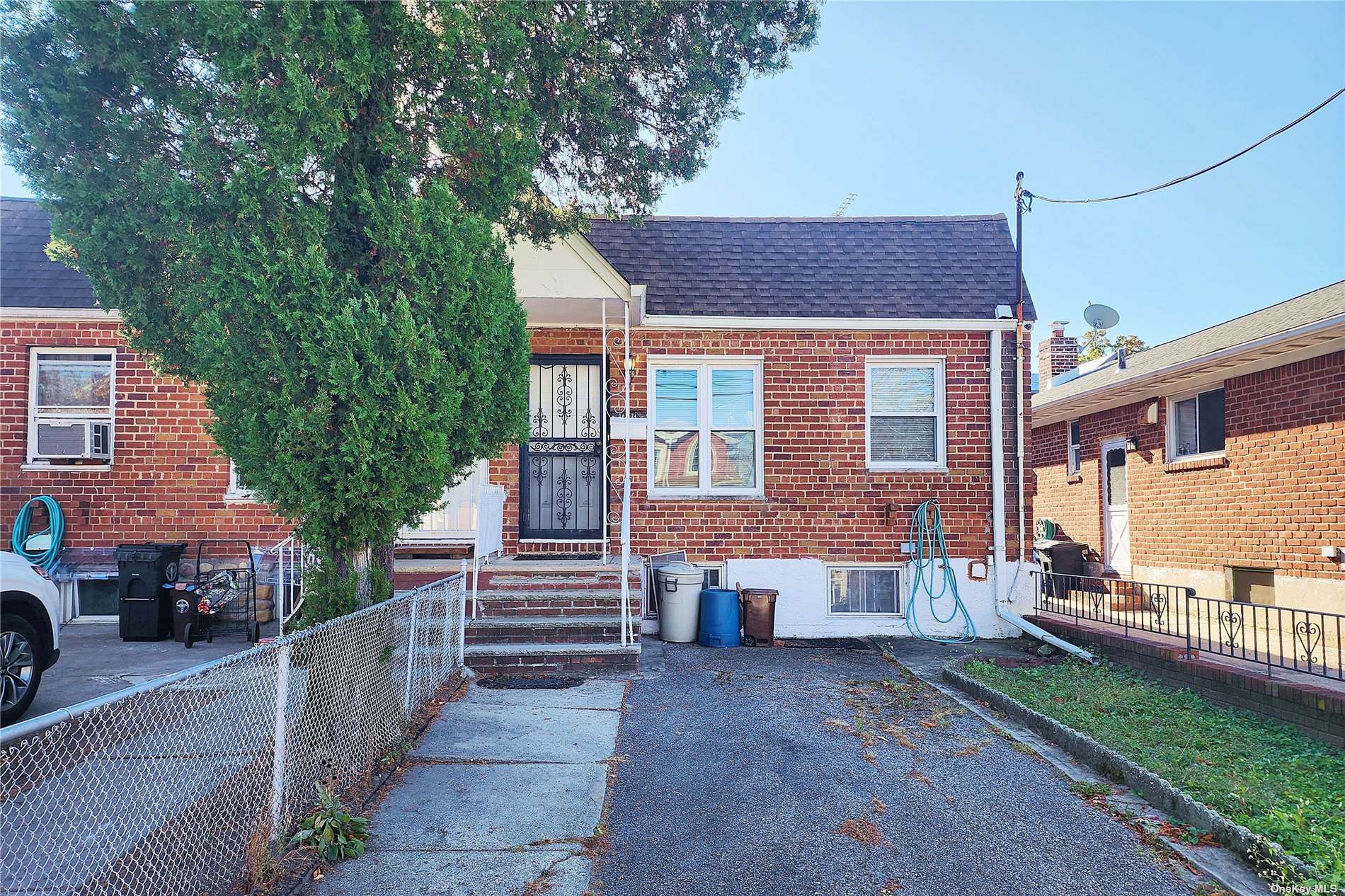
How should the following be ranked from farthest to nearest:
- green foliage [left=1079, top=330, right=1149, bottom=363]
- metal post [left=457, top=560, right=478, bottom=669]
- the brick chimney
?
green foliage [left=1079, top=330, right=1149, bottom=363]
the brick chimney
metal post [left=457, top=560, right=478, bottom=669]

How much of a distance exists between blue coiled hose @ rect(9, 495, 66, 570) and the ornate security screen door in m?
5.39

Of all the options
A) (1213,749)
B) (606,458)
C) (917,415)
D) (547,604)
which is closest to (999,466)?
(917,415)

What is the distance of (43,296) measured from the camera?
9734 mm

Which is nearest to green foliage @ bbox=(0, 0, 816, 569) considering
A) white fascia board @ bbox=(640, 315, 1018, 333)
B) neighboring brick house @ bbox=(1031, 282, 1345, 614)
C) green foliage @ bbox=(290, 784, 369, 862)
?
green foliage @ bbox=(290, 784, 369, 862)

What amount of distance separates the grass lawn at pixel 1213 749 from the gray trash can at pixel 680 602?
3.04 m

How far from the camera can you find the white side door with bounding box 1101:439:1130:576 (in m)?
13.5

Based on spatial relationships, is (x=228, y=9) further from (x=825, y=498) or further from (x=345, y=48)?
(x=825, y=498)

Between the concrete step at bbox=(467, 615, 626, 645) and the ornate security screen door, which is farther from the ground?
the ornate security screen door

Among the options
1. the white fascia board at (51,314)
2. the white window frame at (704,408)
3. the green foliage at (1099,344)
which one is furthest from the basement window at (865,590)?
the green foliage at (1099,344)

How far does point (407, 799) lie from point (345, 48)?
4.06 metres

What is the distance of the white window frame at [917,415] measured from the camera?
10.2m

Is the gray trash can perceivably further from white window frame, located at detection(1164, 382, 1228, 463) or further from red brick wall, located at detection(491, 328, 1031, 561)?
white window frame, located at detection(1164, 382, 1228, 463)

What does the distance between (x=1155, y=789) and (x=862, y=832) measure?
1786 millimetres

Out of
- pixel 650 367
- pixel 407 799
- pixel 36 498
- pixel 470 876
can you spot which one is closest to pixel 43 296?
pixel 36 498
